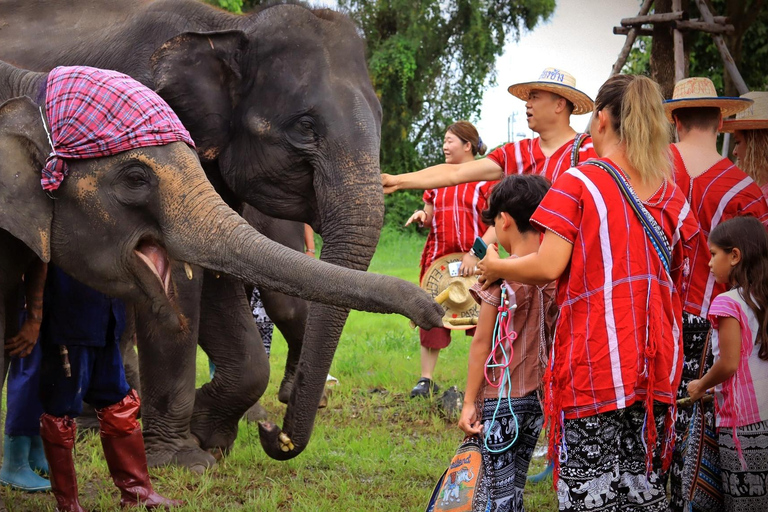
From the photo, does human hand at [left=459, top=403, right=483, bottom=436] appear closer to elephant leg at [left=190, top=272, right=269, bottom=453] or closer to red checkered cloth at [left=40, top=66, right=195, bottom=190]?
red checkered cloth at [left=40, top=66, right=195, bottom=190]

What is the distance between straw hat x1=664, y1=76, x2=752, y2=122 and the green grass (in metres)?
1.90

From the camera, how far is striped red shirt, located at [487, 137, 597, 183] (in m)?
4.52

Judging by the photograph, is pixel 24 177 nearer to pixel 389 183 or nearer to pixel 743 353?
pixel 389 183

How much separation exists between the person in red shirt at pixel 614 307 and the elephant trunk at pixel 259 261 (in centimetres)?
61

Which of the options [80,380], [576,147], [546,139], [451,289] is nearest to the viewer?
[80,380]

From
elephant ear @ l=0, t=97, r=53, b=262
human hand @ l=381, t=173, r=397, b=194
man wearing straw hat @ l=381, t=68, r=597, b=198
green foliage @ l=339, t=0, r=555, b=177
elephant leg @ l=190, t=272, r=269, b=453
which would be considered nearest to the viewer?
elephant ear @ l=0, t=97, r=53, b=262

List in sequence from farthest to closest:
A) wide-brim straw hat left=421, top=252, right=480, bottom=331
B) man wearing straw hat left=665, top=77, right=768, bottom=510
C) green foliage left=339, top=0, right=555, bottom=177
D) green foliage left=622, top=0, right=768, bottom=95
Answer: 1. green foliage left=339, top=0, right=555, bottom=177
2. green foliage left=622, top=0, right=768, bottom=95
3. wide-brim straw hat left=421, top=252, right=480, bottom=331
4. man wearing straw hat left=665, top=77, right=768, bottom=510

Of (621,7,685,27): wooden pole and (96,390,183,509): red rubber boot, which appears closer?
(96,390,183,509): red rubber boot

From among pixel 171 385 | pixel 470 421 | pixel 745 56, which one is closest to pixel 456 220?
pixel 171 385

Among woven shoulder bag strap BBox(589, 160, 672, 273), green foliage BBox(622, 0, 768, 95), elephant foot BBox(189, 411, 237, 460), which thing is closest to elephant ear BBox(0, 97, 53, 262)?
woven shoulder bag strap BBox(589, 160, 672, 273)

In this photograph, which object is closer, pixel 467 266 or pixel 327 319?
pixel 327 319

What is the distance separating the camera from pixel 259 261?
10.2 ft

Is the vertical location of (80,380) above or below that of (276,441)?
above

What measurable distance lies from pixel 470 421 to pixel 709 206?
1453 millimetres
